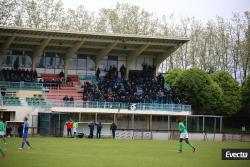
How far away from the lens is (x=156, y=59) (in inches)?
2714

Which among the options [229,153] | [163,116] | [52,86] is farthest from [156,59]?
[229,153]

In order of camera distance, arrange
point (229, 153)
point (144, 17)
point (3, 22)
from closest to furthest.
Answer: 1. point (229, 153)
2. point (3, 22)
3. point (144, 17)

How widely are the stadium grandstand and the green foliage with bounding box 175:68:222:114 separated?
233 centimetres

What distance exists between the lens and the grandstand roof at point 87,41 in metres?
57.8

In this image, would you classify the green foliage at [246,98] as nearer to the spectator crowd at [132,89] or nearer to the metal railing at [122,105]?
the spectator crowd at [132,89]

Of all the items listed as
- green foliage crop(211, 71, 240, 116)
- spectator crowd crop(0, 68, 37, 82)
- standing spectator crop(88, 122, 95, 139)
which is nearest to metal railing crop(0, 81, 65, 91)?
spectator crowd crop(0, 68, 37, 82)

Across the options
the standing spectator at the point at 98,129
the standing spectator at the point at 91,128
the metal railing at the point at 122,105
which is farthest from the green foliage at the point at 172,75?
the standing spectator at the point at 91,128

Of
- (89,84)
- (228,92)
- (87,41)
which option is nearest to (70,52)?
(87,41)

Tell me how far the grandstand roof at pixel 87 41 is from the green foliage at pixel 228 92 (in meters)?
9.54

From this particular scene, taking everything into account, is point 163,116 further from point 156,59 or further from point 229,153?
point 229,153

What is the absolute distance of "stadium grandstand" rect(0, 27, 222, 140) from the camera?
5509cm

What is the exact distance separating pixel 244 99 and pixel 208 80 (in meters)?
5.94

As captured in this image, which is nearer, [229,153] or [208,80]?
[229,153]

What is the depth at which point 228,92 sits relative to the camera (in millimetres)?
72000
